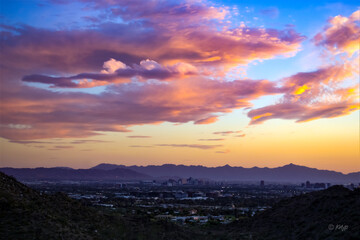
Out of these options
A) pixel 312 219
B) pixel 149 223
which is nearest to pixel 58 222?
pixel 149 223

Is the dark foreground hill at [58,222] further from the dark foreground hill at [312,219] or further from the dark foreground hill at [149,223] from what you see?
the dark foreground hill at [312,219]

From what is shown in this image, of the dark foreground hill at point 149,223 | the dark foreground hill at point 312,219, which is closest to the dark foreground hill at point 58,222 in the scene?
the dark foreground hill at point 149,223

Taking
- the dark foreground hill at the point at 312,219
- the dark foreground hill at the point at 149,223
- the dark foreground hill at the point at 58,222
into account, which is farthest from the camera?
the dark foreground hill at the point at 312,219

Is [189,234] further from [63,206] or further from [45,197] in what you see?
[45,197]

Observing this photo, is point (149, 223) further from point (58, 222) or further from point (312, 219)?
Result: point (312, 219)

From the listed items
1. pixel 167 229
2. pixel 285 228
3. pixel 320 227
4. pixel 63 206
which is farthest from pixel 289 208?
pixel 63 206

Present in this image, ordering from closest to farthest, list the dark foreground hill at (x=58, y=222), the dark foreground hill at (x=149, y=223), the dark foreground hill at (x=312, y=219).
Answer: the dark foreground hill at (x=58, y=222)
the dark foreground hill at (x=149, y=223)
the dark foreground hill at (x=312, y=219)

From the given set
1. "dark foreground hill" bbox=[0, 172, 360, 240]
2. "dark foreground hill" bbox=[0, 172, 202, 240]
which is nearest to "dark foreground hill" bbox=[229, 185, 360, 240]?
"dark foreground hill" bbox=[0, 172, 360, 240]

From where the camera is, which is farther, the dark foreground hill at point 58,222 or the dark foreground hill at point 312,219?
the dark foreground hill at point 312,219

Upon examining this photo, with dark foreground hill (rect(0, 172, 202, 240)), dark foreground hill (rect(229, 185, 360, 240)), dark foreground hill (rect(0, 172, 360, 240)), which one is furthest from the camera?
dark foreground hill (rect(229, 185, 360, 240))

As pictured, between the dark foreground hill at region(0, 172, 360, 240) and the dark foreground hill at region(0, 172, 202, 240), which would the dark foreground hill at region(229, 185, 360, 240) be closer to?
the dark foreground hill at region(0, 172, 360, 240)
